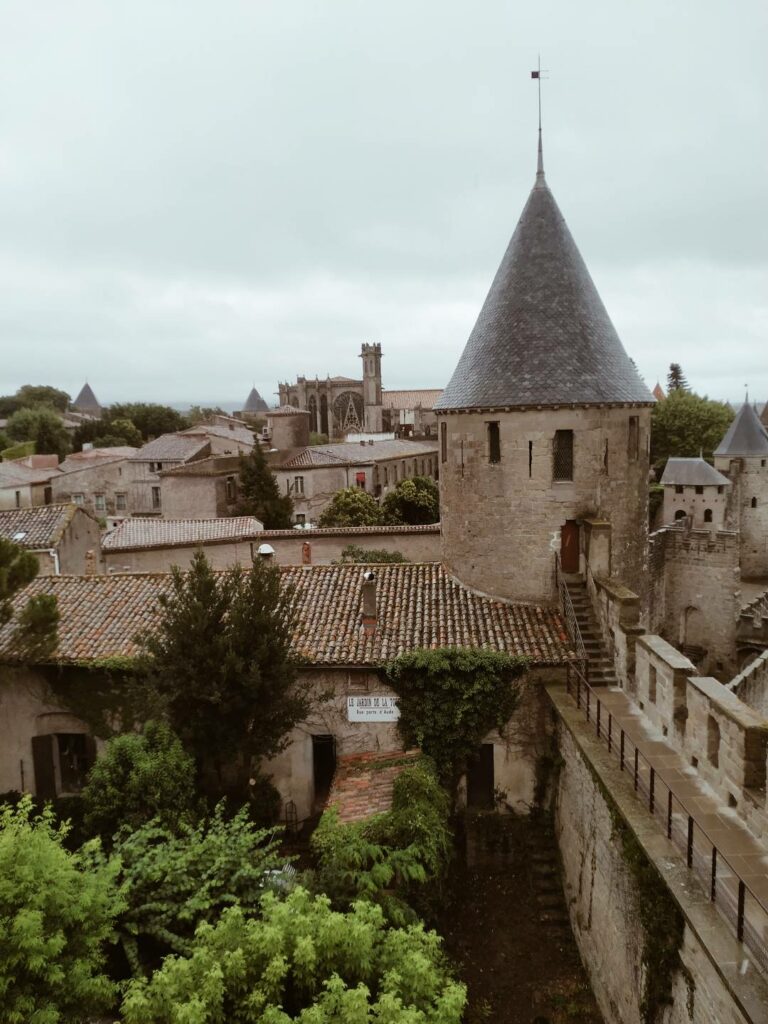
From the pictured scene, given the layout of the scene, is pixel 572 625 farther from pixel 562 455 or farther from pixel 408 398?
pixel 408 398

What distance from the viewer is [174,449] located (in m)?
57.2

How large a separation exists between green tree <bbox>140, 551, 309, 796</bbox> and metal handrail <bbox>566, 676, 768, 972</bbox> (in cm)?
623

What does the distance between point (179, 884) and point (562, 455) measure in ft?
39.5

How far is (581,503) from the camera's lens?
16859 millimetres

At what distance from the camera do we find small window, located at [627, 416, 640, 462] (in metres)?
17.5

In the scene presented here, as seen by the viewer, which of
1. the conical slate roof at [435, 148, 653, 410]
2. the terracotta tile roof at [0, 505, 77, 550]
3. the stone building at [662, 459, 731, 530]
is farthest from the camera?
the stone building at [662, 459, 731, 530]

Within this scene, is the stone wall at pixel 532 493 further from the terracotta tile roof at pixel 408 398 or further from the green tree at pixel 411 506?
the terracotta tile roof at pixel 408 398

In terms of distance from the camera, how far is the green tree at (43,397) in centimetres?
11825

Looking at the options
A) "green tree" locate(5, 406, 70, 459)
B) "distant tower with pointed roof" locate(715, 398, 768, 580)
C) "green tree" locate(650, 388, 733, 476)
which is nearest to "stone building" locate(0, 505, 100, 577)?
"distant tower with pointed roof" locate(715, 398, 768, 580)

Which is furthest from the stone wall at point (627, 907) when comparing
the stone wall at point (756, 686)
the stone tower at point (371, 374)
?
the stone tower at point (371, 374)

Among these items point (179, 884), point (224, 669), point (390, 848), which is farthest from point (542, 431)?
point (179, 884)

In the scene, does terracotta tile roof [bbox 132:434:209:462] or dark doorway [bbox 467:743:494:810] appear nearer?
dark doorway [bbox 467:743:494:810]

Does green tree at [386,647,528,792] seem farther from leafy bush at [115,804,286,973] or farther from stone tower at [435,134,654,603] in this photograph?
leafy bush at [115,804,286,973]

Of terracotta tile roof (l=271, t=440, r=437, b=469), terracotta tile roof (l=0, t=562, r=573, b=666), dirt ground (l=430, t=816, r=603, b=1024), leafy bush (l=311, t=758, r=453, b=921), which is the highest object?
terracotta tile roof (l=271, t=440, r=437, b=469)
